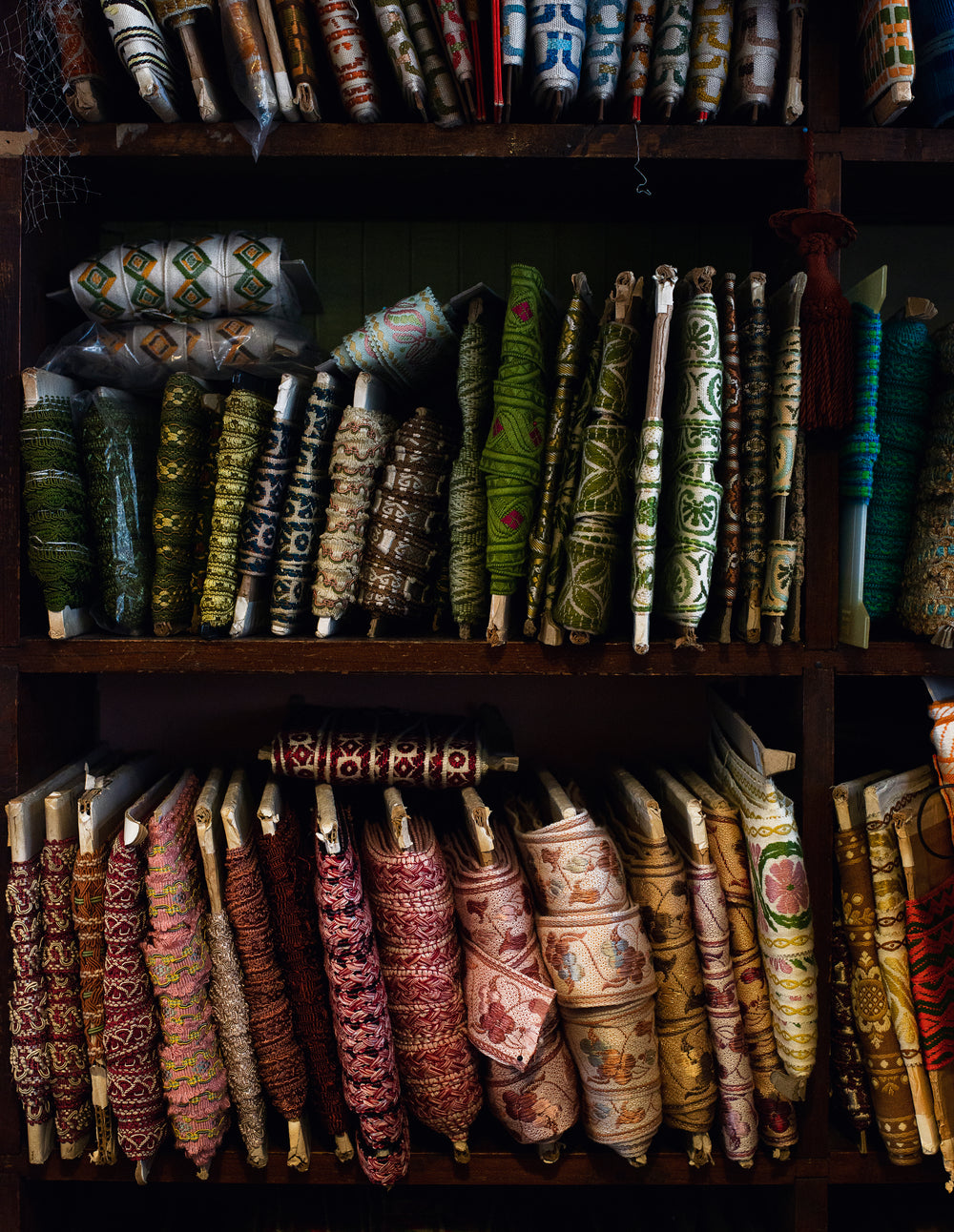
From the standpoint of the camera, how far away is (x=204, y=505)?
906 millimetres

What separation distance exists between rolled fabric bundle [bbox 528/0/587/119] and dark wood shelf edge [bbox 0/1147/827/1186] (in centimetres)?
120

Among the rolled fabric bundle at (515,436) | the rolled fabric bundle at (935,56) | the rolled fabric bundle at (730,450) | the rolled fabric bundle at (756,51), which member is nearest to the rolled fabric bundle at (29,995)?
the rolled fabric bundle at (515,436)

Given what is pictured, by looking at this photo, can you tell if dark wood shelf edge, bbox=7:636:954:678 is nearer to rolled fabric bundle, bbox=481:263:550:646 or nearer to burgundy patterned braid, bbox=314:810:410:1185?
rolled fabric bundle, bbox=481:263:550:646

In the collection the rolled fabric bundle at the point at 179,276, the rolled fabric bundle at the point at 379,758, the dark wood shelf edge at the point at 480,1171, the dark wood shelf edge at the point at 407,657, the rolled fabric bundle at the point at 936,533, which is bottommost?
the dark wood shelf edge at the point at 480,1171

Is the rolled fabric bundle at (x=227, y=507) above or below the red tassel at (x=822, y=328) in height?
below

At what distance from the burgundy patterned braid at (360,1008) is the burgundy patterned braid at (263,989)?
6 cm

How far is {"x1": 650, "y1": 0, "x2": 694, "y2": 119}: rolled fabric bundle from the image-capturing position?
844 millimetres

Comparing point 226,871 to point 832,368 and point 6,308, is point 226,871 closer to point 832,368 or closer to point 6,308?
point 6,308

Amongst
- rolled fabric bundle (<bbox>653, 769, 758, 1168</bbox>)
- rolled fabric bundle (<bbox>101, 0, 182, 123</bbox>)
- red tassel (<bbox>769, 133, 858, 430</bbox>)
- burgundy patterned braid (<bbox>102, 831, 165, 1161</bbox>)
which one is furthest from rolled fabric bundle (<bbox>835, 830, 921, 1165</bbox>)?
rolled fabric bundle (<bbox>101, 0, 182, 123</bbox>)

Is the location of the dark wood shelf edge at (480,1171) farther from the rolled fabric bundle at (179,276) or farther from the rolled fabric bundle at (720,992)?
the rolled fabric bundle at (179,276)

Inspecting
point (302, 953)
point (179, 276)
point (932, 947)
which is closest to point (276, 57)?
point (179, 276)

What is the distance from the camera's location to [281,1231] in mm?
1029

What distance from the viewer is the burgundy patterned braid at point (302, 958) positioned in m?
0.87

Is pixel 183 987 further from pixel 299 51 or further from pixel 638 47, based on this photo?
pixel 638 47
